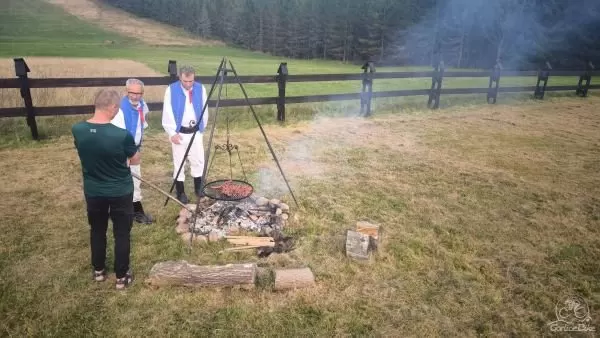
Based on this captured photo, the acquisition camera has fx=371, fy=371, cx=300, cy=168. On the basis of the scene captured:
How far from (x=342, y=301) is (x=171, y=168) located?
4512 mm

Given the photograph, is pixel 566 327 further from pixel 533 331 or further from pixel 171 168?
pixel 171 168

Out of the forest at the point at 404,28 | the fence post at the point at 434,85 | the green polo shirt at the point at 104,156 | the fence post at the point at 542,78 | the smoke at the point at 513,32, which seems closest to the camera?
the green polo shirt at the point at 104,156

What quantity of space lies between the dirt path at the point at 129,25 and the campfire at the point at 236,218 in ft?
202

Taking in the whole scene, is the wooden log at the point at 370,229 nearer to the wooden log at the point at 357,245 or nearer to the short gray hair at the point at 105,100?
the wooden log at the point at 357,245

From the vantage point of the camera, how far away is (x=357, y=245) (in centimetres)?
431

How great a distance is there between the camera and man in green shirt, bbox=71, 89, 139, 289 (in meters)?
3.08

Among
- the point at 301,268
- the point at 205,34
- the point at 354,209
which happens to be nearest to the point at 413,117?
the point at 354,209

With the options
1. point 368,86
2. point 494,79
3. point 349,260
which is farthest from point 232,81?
point 494,79

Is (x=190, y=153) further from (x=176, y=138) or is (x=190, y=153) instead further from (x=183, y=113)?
(x=183, y=113)

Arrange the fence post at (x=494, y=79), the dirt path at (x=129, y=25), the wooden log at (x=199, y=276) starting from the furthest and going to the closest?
the dirt path at (x=129, y=25) → the fence post at (x=494, y=79) → the wooden log at (x=199, y=276)

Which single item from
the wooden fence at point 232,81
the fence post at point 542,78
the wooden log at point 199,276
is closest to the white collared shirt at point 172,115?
the wooden fence at point 232,81

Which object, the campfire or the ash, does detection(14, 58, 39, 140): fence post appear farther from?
the ash

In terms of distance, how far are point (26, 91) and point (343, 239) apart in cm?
719

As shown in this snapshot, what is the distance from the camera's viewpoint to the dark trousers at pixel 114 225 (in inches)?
133
